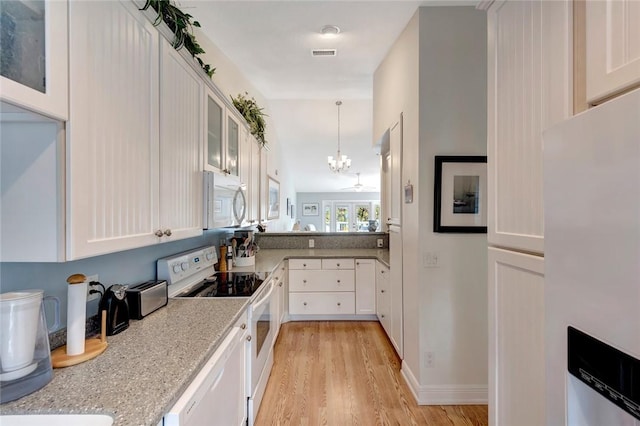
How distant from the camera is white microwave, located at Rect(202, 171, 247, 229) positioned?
73.5 inches

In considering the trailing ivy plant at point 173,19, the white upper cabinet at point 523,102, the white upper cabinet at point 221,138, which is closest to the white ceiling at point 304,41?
the white upper cabinet at point 221,138

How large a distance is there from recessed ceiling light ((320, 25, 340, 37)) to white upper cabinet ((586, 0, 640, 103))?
6.75 ft

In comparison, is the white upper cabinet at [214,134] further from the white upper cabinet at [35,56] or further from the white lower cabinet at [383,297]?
the white lower cabinet at [383,297]

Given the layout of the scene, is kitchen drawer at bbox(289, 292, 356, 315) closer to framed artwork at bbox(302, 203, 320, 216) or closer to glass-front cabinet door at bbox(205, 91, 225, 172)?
glass-front cabinet door at bbox(205, 91, 225, 172)

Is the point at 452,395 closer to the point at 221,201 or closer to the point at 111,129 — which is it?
the point at 221,201

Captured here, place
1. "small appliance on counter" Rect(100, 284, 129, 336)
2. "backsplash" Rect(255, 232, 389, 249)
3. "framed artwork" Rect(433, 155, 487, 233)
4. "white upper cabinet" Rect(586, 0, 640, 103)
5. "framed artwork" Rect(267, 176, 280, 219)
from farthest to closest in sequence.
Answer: "framed artwork" Rect(267, 176, 280, 219), "backsplash" Rect(255, 232, 389, 249), "framed artwork" Rect(433, 155, 487, 233), "small appliance on counter" Rect(100, 284, 129, 336), "white upper cabinet" Rect(586, 0, 640, 103)

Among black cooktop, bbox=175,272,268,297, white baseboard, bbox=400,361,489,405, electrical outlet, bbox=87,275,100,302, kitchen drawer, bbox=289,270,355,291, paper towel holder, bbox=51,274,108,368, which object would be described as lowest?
white baseboard, bbox=400,361,489,405

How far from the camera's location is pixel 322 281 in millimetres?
3598

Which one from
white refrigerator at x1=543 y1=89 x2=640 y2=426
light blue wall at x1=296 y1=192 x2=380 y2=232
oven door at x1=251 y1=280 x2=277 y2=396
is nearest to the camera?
white refrigerator at x1=543 y1=89 x2=640 y2=426

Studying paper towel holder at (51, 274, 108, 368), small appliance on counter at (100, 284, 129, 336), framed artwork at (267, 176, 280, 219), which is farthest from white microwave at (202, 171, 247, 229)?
framed artwork at (267, 176, 280, 219)

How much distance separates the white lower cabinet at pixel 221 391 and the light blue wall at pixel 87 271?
0.59m

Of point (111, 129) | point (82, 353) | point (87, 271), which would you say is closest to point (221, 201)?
point (87, 271)

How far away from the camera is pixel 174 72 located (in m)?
1.49

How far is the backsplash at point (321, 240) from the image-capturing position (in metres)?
4.00
